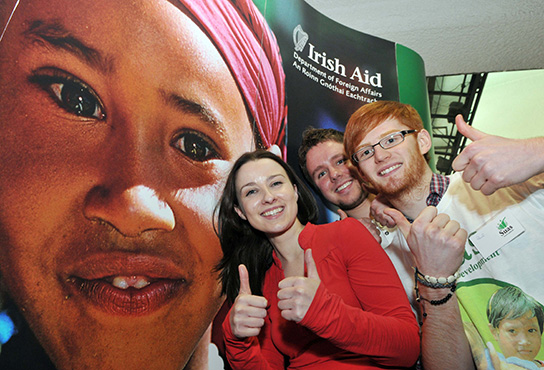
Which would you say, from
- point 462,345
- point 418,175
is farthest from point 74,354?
point 418,175

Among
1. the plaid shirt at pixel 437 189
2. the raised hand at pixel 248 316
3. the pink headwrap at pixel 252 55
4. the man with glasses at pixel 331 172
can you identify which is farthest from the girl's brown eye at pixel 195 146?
the plaid shirt at pixel 437 189

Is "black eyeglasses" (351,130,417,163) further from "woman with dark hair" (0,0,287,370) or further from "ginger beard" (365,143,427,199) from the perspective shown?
"woman with dark hair" (0,0,287,370)

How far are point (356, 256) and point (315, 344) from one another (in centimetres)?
41

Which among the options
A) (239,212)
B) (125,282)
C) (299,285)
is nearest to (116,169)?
(125,282)

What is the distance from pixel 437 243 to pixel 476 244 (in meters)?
0.31

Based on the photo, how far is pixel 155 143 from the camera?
1.52m

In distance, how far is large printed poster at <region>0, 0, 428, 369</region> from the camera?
117 centimetres

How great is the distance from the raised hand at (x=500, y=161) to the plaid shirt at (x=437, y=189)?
1.50ft

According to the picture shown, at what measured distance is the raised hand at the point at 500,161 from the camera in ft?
3.93

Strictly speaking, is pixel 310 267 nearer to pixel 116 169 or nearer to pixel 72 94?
pixel 116 169

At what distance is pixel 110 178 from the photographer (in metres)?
1.36

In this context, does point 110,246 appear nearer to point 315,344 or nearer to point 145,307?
point 145,307

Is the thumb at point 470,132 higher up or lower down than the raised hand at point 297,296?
higher up

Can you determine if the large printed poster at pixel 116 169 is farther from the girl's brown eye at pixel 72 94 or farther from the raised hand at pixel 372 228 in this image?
the raised hand at pixel 372 228
